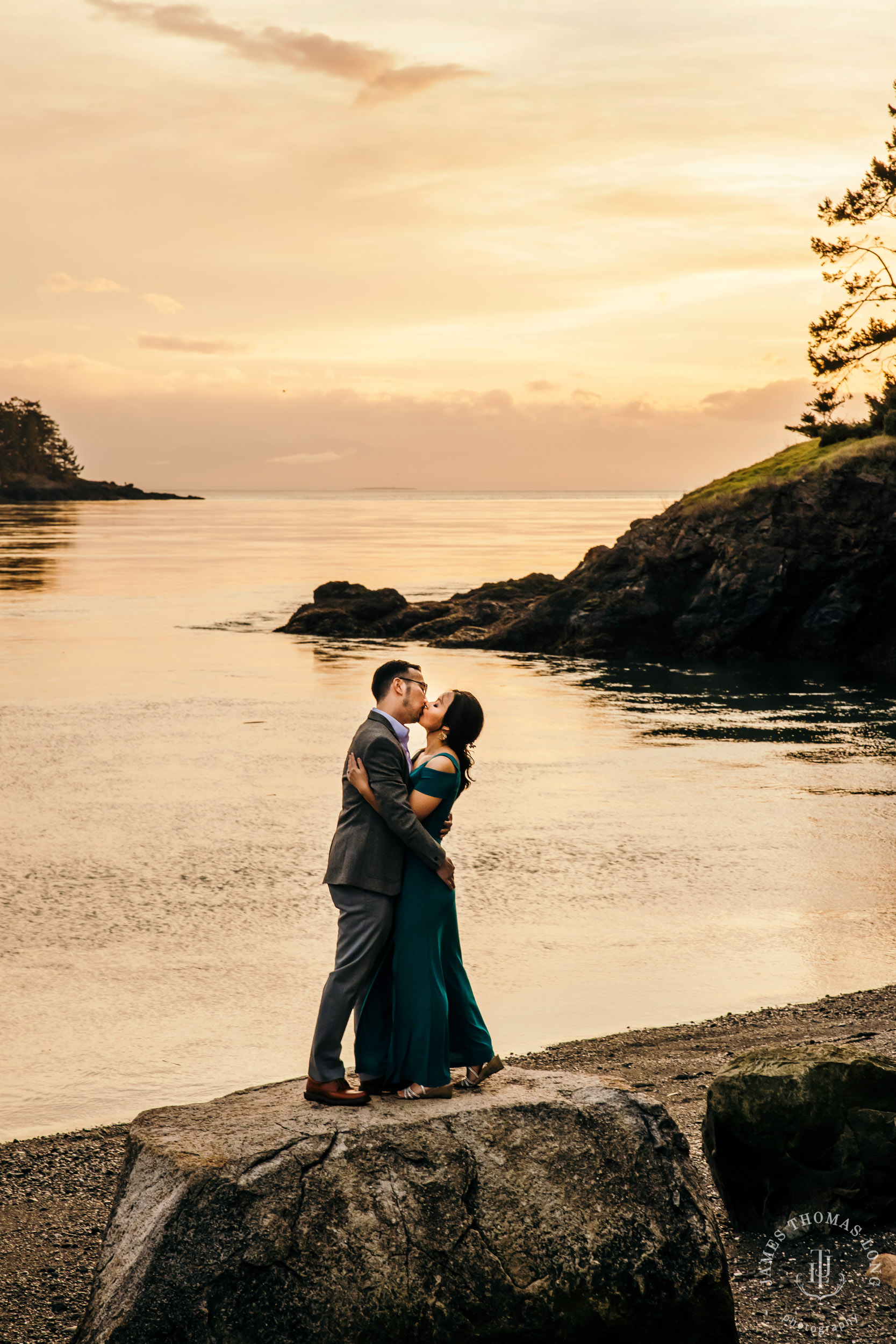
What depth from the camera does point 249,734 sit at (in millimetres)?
19250

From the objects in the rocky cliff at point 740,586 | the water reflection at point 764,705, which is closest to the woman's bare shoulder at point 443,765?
the water reflection at point 764,705

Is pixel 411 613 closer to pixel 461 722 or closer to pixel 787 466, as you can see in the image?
pixel 787 466

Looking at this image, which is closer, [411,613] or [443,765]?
[443,765]

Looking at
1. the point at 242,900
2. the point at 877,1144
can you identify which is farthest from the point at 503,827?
the point at 877,1144

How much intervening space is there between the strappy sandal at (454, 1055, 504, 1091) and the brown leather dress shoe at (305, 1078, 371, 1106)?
43 centimetres

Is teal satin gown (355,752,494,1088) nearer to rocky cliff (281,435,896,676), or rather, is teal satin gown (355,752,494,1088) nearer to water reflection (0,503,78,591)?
rocky cliff (281,435,896,676)

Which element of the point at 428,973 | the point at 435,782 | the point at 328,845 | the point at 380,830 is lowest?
the point at 328,845

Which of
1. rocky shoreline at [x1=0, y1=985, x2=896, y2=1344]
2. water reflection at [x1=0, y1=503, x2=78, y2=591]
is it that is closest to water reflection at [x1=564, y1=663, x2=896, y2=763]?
rocky shoreline at [x1=0, y1=985, x2=896, y2=1344]

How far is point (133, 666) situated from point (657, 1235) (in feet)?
76.7

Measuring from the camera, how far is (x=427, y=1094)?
5047 mm

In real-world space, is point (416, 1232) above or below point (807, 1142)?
above

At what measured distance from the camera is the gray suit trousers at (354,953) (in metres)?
5.20

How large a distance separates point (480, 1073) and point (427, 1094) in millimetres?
347

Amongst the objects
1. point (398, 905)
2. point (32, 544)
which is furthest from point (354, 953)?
point (32, 544)
